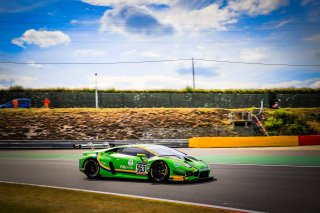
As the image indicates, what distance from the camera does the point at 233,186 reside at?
1026 centimetres

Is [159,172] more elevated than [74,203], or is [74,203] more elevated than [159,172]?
[159,172]

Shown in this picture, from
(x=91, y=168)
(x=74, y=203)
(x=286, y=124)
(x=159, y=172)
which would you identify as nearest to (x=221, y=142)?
(x=286, y=124)

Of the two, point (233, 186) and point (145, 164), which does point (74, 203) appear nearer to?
point (145, 164)

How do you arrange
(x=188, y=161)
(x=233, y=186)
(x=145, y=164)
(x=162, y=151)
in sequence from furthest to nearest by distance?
(x=162, y=151)
(x=145, y=164)
(x=188, y=161)
(x=233, y=186)

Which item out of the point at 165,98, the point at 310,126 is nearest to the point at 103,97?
the point at 165,98

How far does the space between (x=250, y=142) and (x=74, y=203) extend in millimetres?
21619

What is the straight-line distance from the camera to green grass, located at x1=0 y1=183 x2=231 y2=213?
7430 mm

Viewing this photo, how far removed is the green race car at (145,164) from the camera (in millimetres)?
10883

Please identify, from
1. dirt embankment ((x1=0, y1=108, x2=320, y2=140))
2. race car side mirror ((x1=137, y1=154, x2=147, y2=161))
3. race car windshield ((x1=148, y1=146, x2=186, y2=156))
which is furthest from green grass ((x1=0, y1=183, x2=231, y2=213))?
dirt embankment ((x1=0, y1=108, x2=320, y2=140))

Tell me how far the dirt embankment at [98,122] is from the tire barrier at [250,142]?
16.6ft

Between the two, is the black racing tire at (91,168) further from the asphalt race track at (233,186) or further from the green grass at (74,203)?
the green grass at (74,203)

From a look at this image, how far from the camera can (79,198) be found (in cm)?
869

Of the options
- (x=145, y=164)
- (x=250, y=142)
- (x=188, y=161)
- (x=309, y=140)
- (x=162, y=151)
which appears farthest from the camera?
(x=250, y=142)

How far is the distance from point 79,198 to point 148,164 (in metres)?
3.01
